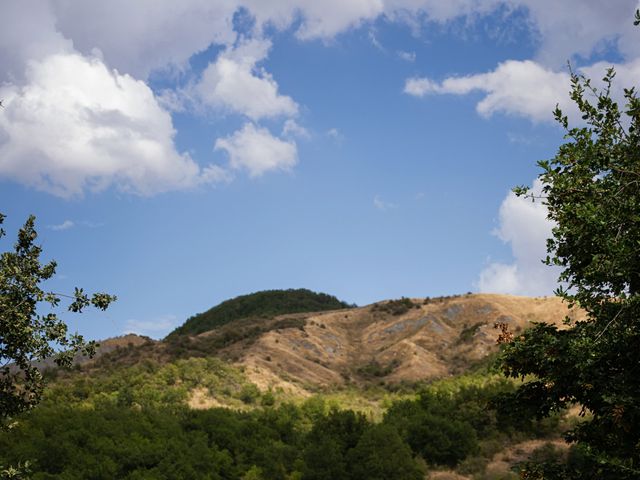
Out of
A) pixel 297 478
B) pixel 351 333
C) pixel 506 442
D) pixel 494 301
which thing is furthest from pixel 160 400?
pixel 494 301

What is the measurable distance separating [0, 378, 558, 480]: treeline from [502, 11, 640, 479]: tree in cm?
2082

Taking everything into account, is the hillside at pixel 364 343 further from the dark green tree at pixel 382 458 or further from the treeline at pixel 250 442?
the dark green tree at pixel 382 458

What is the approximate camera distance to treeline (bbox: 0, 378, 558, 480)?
1314 inches

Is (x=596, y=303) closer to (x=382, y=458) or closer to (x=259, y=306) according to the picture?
(x=382, y=458)

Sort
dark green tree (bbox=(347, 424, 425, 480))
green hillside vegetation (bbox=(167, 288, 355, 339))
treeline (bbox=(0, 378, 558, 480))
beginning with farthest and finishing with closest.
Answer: green hillside vegetation (bbox=(167, 288, 355, 339))
dark green tree (bbox=(347, 424, 425, 480))
treeline (bbox=(0, 378, 558, 480))

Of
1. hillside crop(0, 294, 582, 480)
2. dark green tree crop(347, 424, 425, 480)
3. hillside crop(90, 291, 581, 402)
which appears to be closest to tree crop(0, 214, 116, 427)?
hillside crop(0, 294, 582, 480)

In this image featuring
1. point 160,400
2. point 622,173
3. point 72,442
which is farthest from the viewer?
point 160,400

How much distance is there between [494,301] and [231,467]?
6167cm

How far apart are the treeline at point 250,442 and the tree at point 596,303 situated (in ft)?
68.3

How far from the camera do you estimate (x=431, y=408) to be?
48312 millimetres

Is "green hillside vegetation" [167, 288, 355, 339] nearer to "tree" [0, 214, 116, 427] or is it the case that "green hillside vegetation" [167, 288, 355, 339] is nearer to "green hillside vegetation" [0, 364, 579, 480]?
"green hillside vegetation" [0, 364, 579, 480]

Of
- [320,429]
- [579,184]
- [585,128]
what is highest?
[585,128]

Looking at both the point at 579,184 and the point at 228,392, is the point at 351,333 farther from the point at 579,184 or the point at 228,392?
the point at 579,184

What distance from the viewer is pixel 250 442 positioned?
136 feet
